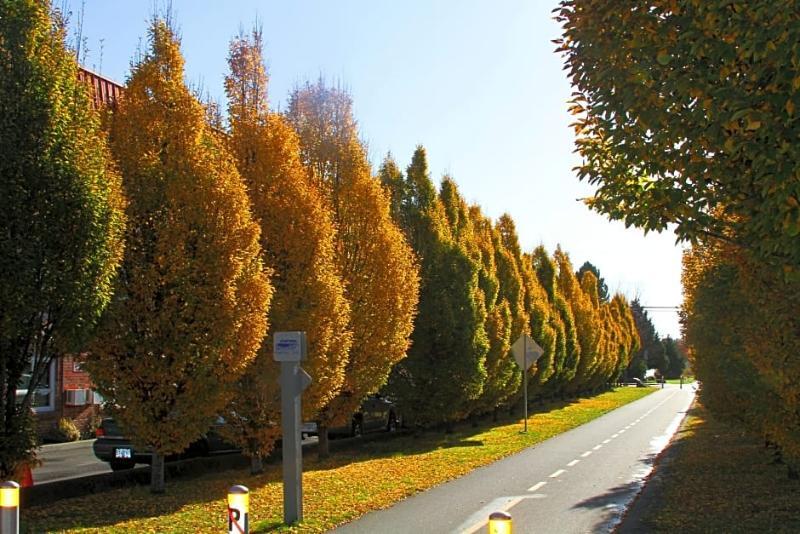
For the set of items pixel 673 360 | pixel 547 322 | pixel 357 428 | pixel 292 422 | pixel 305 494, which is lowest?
pixel 305 494

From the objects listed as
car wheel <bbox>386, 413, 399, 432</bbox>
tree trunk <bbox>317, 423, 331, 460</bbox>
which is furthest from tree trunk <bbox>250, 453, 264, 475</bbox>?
car wheel <bbox>386, 413, 399, 432</bbox>

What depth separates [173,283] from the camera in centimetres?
1182

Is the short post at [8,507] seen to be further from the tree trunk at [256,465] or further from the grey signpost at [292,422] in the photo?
the tree trunk at [256,465]

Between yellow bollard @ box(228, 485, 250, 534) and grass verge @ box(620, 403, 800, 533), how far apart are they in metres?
5.07

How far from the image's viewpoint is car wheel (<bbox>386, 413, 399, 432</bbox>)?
1011 inches

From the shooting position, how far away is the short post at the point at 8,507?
6.21 meters

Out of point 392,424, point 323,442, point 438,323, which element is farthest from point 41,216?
point 392,424

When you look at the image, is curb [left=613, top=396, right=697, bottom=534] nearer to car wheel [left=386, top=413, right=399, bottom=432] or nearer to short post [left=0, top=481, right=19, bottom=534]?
short post [left=0, top=481, right=19, bottom=534]

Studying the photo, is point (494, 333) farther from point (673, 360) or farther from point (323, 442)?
point (673, 360)

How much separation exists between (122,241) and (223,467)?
6.66 metres

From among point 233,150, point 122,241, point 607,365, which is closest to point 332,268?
point 233,150

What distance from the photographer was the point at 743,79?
18.4 feet

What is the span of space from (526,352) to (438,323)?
13.9ft

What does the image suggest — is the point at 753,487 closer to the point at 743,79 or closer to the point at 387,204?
the point at 743,79
